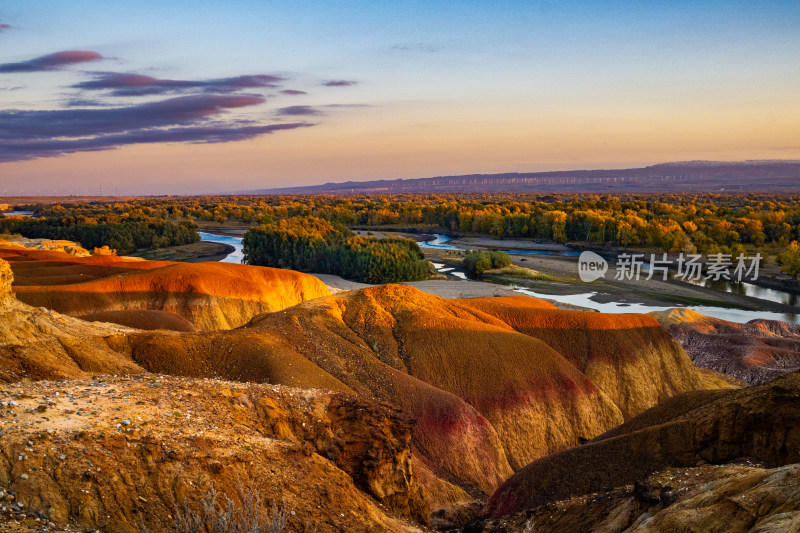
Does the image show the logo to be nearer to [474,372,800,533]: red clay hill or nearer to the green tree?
the green tree

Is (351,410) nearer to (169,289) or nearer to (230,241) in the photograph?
(169,289)

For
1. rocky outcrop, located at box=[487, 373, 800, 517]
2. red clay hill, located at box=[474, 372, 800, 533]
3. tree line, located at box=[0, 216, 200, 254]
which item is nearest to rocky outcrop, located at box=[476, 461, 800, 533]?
red clay hill, located at box=[474, 372, 800, 533]

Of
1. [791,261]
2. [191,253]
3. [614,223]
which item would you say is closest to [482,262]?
[614,223]

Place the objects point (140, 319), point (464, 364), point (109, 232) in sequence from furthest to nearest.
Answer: point (109, 232), point (140, 319), point (464, 364)

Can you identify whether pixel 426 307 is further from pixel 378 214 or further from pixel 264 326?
pixel 378 214

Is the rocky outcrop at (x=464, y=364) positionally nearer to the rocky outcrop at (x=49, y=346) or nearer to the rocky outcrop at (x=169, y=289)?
the rocky outcrop at (x=49, y=346)
